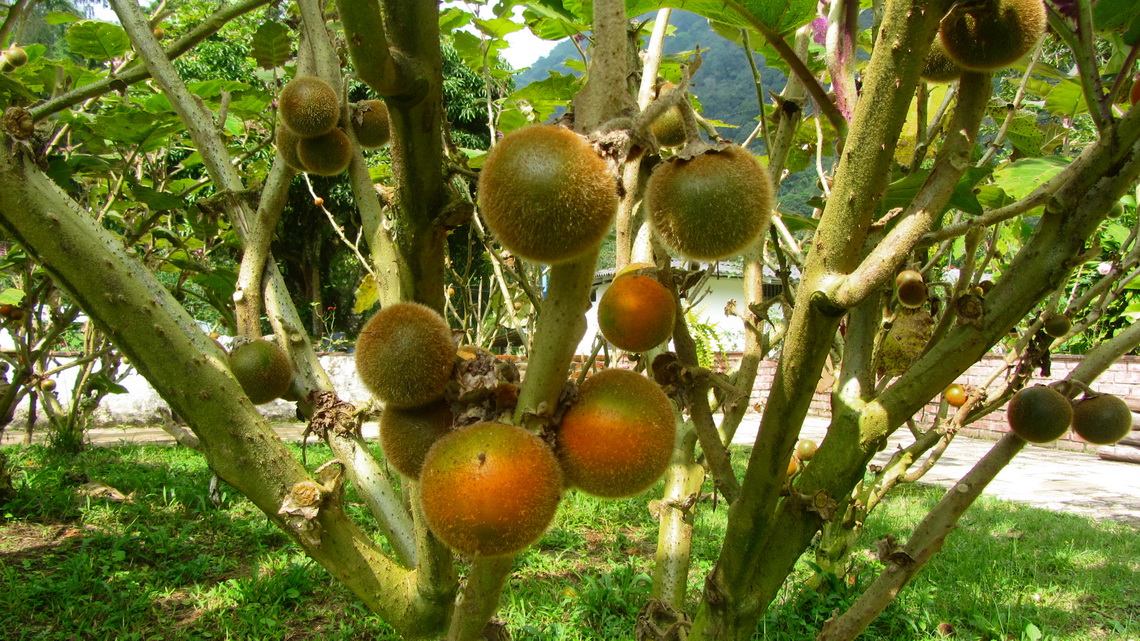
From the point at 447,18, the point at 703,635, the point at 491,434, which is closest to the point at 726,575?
the point at 703,635

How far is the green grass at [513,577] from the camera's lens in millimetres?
2930

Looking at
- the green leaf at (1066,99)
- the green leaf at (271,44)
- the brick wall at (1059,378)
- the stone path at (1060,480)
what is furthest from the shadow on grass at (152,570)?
the stone path at (1060,480)

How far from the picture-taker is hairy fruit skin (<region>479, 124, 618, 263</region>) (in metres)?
0.73

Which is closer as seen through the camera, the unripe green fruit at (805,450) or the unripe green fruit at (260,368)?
the unripe green fruit at (260,368)

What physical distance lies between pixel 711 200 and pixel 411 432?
56cm

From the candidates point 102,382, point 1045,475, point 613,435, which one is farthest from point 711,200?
point 1045,475

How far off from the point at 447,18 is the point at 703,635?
3.02 metres

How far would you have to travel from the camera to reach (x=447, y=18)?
3260 millimetres

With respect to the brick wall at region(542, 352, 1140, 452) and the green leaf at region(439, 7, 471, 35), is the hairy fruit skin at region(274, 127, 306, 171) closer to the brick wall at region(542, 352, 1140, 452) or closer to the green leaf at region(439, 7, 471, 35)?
the green leaf at region(439, 7, 471, 35)

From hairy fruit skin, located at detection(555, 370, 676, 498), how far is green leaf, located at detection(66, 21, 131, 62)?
3.21 meters

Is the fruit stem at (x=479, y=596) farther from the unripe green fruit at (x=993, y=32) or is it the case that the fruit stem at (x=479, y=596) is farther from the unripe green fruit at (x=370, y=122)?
the unripe green fruit at (x=370, y=122)

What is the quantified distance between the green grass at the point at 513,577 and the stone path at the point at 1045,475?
0.98m

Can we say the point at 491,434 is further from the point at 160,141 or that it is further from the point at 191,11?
the point at 191,11

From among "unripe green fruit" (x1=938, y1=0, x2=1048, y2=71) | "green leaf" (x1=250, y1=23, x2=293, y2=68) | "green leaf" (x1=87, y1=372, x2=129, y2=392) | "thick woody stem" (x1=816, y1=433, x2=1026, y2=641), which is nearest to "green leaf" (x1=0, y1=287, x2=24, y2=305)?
"green leaf" (x1=87, y1=372, x2=129, y2=392)
